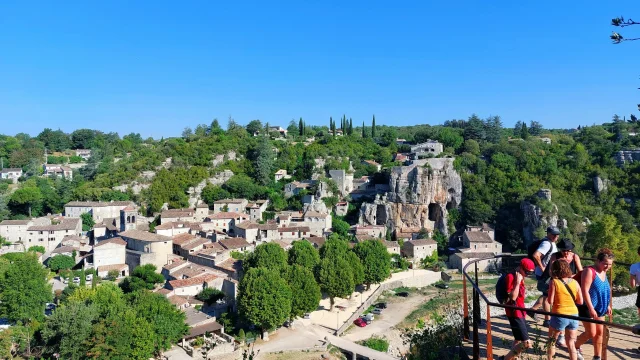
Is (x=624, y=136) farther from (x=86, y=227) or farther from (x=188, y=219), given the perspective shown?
(x=86, y=227)

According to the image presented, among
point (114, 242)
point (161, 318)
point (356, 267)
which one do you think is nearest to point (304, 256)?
point (356, 267)

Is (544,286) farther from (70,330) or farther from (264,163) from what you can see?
(264,163)

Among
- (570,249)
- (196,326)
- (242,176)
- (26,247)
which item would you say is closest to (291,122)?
(242,176)

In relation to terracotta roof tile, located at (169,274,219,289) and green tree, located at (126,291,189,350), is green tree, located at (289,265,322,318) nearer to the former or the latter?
terracotta roof tile, located at (169,274,219,289)

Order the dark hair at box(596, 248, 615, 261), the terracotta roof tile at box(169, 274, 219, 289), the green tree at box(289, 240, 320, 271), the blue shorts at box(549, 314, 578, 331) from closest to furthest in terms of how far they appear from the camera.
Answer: the blue shorts at box(549, 314, 578, 331)
the dark hair at box(596, 248, 615, 261)
the terracotta roof tile at box(169, 274, 219, 289)
the green tree at box(289, 240, 320, 271)

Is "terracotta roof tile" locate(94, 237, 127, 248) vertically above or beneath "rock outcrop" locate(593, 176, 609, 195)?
beneath

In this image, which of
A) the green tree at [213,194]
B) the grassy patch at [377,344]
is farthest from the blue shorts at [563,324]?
the green tree at [213,194]

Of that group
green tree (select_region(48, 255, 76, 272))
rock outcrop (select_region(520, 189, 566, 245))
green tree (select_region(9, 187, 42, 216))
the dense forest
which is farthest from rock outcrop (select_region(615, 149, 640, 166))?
green tree (select_region(9, 187, 42, 216))
